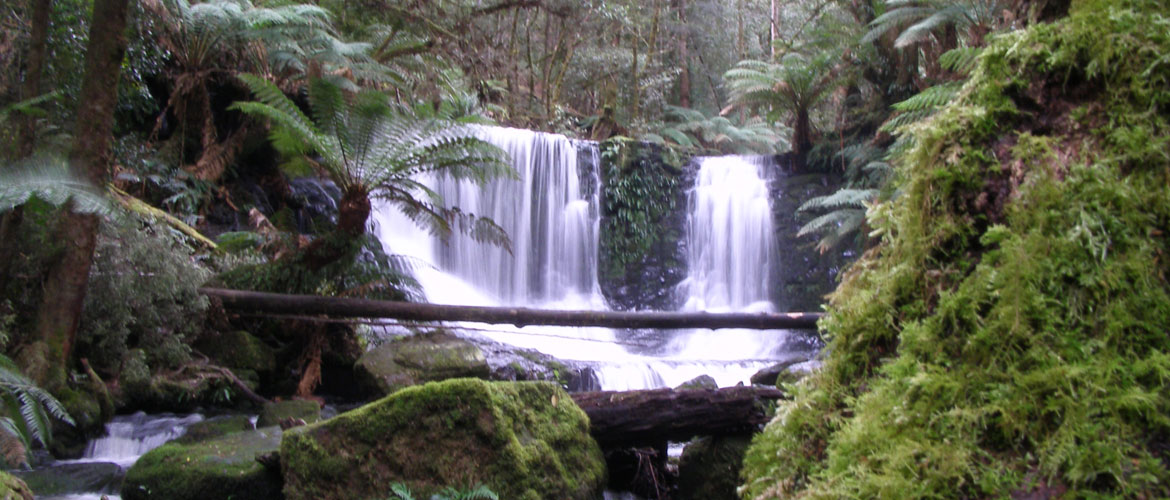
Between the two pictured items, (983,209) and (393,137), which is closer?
(983,209)

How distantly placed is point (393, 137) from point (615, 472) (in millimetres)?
3999

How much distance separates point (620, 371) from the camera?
8.03 metres

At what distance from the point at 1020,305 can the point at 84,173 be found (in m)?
5.13

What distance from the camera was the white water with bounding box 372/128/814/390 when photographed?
1227cm

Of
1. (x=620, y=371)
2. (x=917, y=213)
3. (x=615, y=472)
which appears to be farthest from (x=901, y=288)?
(x=620, y=371)

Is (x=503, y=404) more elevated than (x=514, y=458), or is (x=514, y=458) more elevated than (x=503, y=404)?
(x=503, y=404)

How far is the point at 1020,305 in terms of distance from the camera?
1011mm

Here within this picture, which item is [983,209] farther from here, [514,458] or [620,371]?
[620,371]

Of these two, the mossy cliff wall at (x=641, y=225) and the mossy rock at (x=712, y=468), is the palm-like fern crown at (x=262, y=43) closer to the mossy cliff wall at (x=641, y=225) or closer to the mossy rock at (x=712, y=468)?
the mossy cliff wall at (x=641, y=225)

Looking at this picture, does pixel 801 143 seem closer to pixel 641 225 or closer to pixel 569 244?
pixel 641 225

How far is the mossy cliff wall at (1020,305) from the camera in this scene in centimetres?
89

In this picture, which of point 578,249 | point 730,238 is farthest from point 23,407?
point 730,238

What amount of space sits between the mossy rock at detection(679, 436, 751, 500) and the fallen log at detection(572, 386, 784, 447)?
88 mm

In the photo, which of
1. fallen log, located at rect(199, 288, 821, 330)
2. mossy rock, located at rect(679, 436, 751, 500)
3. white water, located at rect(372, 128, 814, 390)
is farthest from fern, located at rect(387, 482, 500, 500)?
white water, located at rect(372, 128, 814, 390)
